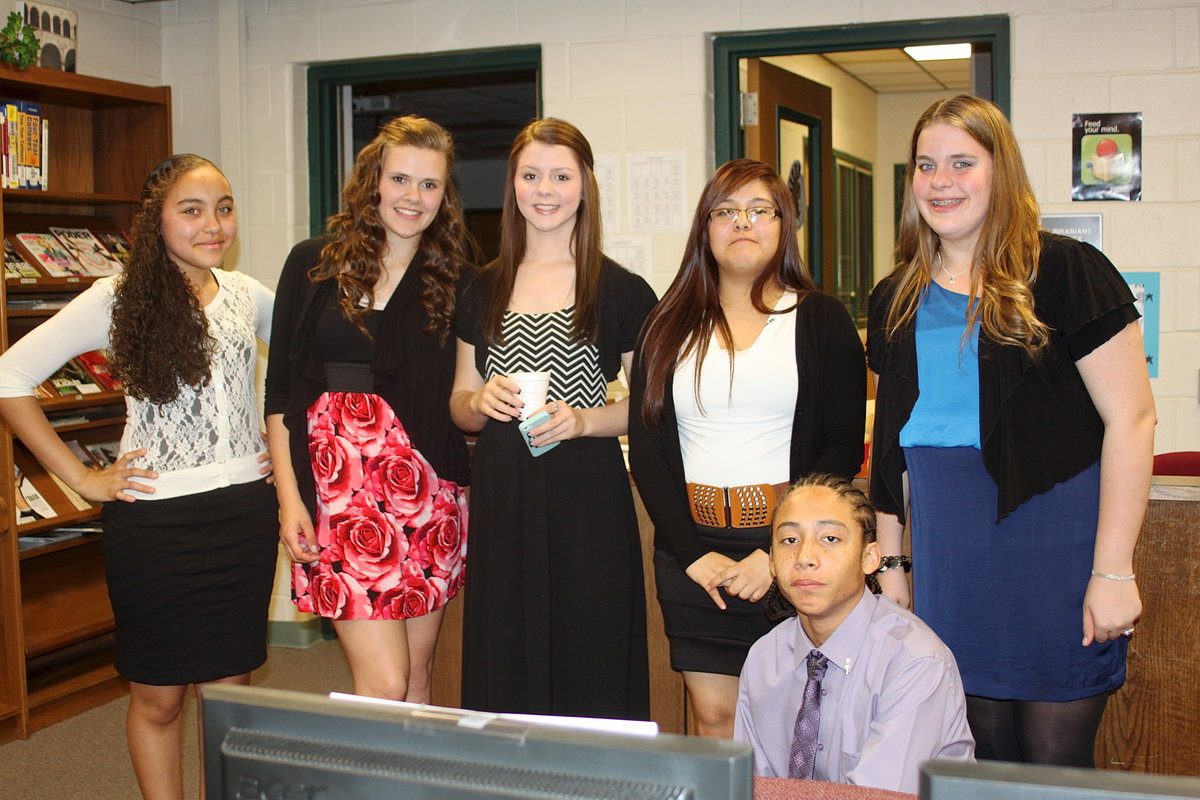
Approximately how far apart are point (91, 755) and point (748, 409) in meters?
2.58

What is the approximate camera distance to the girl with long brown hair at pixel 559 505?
7.77ft

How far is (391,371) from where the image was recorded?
2475 mm

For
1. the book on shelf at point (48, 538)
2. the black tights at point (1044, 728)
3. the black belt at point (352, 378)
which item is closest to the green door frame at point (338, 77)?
the book on shelf at point (48, 538)

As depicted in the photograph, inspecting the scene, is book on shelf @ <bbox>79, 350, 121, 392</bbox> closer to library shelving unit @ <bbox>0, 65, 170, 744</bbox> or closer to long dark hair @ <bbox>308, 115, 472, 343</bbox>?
library shelving unit @ <bbox>0, 65, 170, 744</bbox>

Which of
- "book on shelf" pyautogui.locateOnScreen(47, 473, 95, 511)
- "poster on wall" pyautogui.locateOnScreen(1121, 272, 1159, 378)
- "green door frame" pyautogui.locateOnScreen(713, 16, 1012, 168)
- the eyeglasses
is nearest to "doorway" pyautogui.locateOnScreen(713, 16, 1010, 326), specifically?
"green door frame" pyautogui.locateOnScreen(713, 16, 1012, 168)

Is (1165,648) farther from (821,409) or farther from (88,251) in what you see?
(88,251)

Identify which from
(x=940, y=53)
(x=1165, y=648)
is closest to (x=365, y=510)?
(x=1165, y=648)

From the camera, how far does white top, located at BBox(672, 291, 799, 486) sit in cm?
221

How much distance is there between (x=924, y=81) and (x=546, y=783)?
26.5ft

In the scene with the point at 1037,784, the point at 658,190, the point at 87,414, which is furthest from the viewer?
the point at 87,414

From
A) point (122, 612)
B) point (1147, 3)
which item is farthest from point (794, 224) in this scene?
point (1147, 3)

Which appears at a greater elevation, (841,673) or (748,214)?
(748,214)

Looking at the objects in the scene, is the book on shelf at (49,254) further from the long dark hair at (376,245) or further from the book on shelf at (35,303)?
the long dark hair at (376,245)

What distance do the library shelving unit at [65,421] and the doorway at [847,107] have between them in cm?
222
